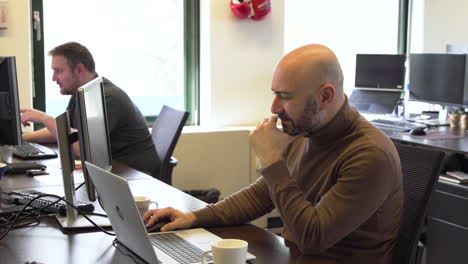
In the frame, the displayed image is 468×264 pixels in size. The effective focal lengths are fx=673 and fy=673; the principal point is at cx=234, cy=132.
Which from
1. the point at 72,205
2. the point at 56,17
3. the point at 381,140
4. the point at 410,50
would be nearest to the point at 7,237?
the point at 72,205

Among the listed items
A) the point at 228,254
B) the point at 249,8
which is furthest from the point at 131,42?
the point at 228,254

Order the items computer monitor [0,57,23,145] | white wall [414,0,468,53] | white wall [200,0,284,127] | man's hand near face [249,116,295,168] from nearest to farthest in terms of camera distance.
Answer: man's hand near face [249,116,295,168]
computer monitor [0,57,23,145]
white wall [200,0,284,127]
white wall [414,0,468,53]

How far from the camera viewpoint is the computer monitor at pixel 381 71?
475 centimetres

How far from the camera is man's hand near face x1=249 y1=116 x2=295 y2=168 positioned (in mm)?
1910

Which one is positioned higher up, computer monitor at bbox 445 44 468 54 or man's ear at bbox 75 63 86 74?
computer monitor at bbox 445 44 468 54

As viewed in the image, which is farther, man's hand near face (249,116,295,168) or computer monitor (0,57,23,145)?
computer monitor (0,57,23,145)

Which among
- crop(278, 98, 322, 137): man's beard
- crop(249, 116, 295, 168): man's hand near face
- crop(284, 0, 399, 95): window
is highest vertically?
crop(284, 0, 399, 95): window

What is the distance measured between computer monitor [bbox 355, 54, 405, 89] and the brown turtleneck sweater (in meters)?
2.86

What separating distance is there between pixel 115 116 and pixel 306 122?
1.71m

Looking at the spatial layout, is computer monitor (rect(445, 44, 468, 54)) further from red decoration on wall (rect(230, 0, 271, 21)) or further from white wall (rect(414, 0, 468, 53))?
red decoration on wall (rect(230, 0, 271, 21))

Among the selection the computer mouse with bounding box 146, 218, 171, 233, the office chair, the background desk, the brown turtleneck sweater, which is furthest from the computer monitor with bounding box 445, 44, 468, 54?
the computer mouse with bounding box 146, 218, 171, 233

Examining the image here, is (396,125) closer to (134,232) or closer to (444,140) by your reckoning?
(444,140)

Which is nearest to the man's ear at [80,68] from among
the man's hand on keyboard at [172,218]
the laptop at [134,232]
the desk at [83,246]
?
the desk at [83,246]

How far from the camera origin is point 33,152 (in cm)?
338
